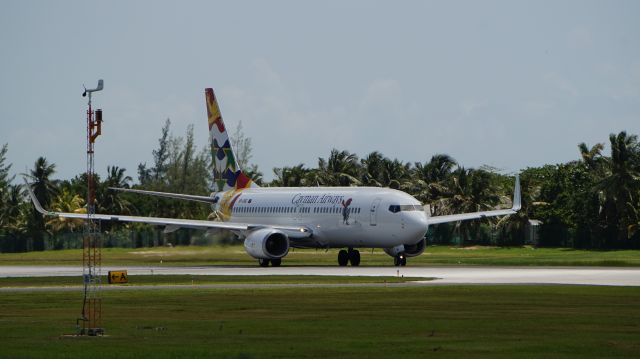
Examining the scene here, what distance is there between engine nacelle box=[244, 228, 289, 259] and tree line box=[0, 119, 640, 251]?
15.7 feet

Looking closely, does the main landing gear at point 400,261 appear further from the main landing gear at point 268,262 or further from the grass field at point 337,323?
the grass field at point 337,323

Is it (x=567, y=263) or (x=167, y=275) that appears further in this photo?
(x=567, y=263)

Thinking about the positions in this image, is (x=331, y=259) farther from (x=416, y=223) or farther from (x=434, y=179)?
(x=434, y=179)

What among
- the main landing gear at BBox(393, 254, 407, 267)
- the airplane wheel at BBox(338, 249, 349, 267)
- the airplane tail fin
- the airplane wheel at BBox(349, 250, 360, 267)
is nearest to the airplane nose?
the main landing gear at BBox(393, 254, 407, 267)

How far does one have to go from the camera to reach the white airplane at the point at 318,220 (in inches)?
2876

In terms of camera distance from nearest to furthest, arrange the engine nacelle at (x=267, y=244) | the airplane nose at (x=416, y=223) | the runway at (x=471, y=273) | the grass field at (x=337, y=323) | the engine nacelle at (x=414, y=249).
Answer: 1. the grass field at (x=337, y=323)
2. the runway at (x=471, y=273)
3. the airplane nose at (x=416, y=223)
4. the engine nacelle at (x=267, y=244)
5. the engine nacelle at (x=414, y=249)

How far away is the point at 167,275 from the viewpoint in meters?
63.4

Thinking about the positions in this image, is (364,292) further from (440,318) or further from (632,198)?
(632,198)

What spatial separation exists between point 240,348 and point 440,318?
28.7 ft

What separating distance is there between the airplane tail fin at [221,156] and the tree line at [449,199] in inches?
196

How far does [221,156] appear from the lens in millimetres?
88188

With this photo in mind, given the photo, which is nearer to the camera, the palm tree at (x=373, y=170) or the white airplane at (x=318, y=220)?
the white airplane at (x=318, y=220)

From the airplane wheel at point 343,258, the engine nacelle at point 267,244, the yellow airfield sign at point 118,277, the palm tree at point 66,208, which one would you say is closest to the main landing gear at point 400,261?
the airplane wheel at point 343,258

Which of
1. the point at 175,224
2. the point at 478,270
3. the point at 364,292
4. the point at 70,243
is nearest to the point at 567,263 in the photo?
the point at 478,270
